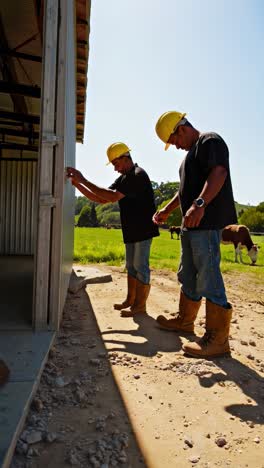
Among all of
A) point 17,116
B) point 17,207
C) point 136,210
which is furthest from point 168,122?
point 17,207

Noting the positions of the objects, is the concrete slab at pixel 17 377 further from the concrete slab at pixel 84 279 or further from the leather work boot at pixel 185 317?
the concrete slab at pixel 84 279

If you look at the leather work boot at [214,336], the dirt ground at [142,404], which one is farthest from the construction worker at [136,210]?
the leather work boot at [214,336]

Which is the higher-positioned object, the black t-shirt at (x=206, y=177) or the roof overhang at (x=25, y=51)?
the roof overhang at (x=25, y=51)

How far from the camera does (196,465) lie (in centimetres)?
178

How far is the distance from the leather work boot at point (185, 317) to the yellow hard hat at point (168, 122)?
170 centimetres

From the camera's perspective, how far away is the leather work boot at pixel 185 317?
149 inches

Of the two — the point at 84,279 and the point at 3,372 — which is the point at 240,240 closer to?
the point at 84,279

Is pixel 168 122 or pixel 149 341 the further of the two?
pixel 149 341

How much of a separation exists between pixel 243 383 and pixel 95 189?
248cm

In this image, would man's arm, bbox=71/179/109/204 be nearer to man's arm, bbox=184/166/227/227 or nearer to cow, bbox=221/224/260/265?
man's arm, bbox=184/166/227/227

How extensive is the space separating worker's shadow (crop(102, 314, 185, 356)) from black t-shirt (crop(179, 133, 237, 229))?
4.05 feet

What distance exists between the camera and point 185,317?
385 centimetres

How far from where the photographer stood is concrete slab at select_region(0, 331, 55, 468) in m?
1.70

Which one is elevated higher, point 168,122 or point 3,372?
point 168,122
